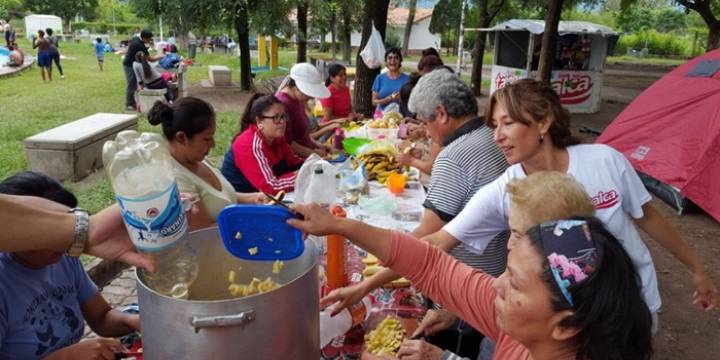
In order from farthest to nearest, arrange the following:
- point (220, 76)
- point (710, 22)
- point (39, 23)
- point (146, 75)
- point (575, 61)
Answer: point (39, 23), point (710, 22), point (220, 76), point (575, 61), point (146, 75)

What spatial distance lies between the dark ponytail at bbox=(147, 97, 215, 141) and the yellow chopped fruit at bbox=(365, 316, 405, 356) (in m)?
1.35

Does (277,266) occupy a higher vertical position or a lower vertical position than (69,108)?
higher

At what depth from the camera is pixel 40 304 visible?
174cm

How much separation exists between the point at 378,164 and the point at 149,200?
9.41ft

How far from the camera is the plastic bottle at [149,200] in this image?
3.75 ft

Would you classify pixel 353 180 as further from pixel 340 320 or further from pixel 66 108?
pixel 66 108

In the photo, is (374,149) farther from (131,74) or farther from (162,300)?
(131,74)

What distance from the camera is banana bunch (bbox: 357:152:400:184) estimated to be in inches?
152

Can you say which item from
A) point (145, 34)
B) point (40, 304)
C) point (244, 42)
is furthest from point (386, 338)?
point (244, 42)

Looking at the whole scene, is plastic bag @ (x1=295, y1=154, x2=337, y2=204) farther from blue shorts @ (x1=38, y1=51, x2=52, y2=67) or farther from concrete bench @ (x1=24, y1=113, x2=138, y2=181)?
blue shorts @ (x1=38, y1=51, x2=52, y2=67)

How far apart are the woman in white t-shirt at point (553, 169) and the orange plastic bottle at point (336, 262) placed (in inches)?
15.3

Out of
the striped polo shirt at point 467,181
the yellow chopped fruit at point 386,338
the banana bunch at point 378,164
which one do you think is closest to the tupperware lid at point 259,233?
the yellow chopped fruit at point 386,338

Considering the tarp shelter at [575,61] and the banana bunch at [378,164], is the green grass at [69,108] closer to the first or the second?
the banana bunch at [378,164]

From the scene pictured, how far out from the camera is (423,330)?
1957 millimetres
